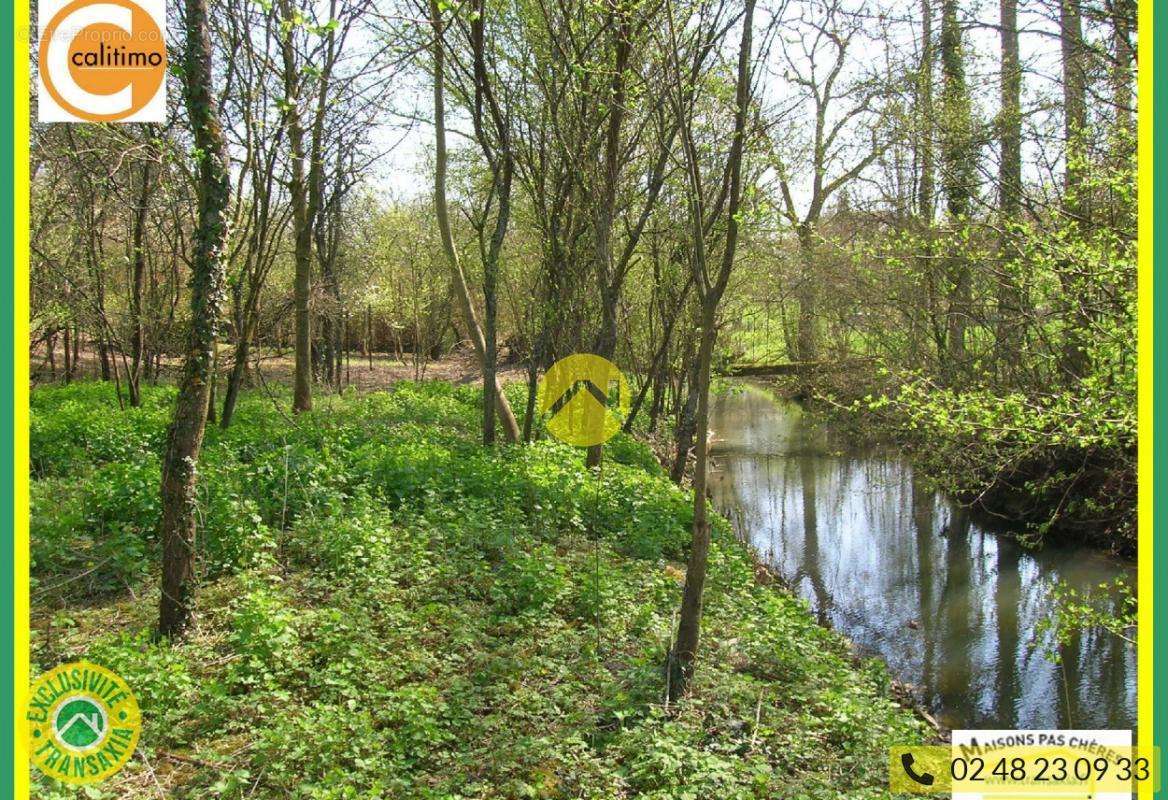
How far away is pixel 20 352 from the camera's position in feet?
12.0

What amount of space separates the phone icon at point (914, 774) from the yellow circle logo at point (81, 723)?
3999 millimetres

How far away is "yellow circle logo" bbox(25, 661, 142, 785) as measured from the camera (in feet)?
11.0

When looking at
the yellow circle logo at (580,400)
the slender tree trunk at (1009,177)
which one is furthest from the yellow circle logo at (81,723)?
the slender tree trunk at (1009,177)

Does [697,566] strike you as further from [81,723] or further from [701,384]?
[81,723]

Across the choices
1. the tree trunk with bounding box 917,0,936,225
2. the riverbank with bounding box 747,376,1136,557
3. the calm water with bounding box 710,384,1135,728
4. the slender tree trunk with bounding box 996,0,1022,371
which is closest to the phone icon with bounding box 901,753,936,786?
the calm water with bounding box 710,384,1135,728

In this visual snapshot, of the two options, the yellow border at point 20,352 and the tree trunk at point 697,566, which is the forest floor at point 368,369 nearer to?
the yellow border at point 20,352

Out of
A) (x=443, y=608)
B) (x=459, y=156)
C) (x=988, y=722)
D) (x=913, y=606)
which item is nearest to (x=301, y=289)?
(x=459, y=156)

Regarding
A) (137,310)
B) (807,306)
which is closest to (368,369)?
(137,310)

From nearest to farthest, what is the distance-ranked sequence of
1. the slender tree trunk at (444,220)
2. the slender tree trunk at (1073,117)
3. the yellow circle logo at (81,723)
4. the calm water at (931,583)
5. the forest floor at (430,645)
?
the yellow circle logo at (81,723)
the forest floor at (430,645)
the calm water at (931,583)
the slender tree trunk at (1073,117)
the slender tree trunk at (444,220)

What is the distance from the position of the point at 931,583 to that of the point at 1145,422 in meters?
5.70

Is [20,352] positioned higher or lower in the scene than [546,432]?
higher

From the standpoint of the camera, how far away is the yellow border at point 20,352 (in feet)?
11.5

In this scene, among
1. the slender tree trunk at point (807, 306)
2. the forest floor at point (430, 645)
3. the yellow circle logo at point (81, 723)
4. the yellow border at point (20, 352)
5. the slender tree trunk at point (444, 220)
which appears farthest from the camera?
the slender tree trunk at point (807, 306)
